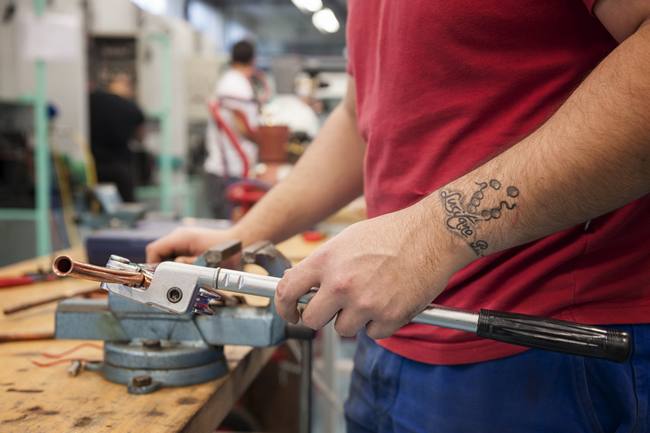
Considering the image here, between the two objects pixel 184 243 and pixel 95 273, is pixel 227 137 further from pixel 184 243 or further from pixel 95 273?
pixel 95 273

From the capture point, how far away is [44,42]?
2.76 m

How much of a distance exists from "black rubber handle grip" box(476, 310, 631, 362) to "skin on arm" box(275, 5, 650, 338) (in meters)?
0.06

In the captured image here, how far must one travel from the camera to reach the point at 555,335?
571 millimetres

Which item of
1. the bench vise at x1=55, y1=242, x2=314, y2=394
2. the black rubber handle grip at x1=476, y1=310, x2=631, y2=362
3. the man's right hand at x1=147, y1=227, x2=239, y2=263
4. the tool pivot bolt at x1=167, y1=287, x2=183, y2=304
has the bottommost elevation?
the bench vise at x1=55, y1=242, x2=314, y2=394

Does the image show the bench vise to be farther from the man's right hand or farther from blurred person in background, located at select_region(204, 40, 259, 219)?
blurred person in background, located at select_region(204, 40, 259, 219)

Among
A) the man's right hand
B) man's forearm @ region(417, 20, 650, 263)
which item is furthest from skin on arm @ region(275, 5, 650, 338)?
the man's right hand

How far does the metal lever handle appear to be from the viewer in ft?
1.83

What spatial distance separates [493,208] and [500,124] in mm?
147

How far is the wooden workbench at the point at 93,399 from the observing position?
25.6 inches

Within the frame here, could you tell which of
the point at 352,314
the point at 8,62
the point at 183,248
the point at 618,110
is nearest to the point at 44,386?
the point at 183,248

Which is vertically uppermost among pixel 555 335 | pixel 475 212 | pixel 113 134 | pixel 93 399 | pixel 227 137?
pixel 113 134

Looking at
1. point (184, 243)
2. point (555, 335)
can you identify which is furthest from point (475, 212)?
point (184, 243)

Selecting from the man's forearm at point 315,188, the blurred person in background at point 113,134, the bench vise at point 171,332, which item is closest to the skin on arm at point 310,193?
the man's forearm at point 315,188

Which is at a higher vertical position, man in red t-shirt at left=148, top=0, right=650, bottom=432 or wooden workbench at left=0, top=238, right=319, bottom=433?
man in red t-shirt at left=148, top=0, right=650, bottom=432
